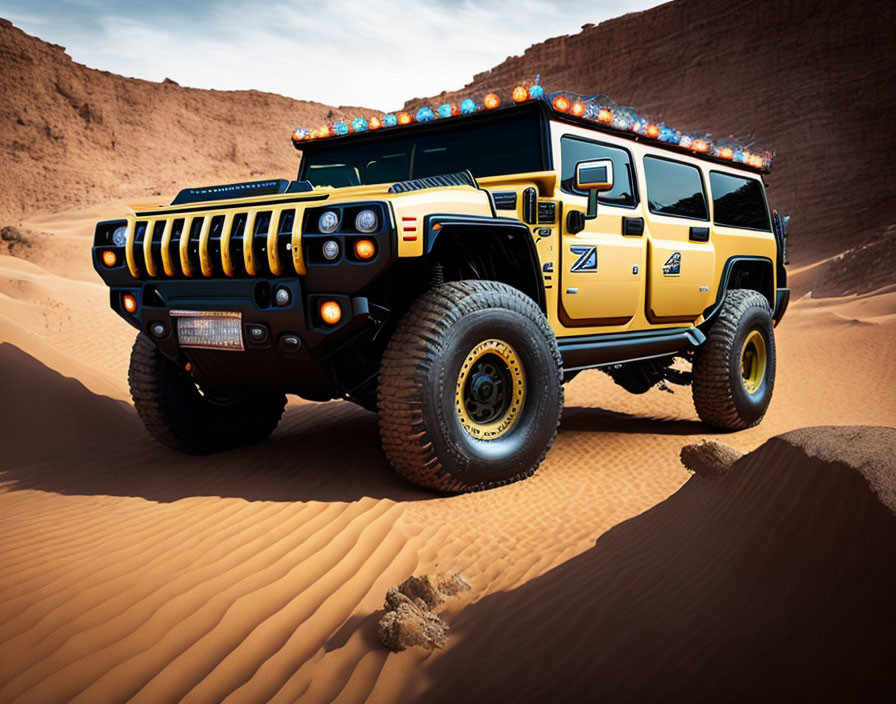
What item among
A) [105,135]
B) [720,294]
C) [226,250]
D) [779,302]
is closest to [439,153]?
[226,250]

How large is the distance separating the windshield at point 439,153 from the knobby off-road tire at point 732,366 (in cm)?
264

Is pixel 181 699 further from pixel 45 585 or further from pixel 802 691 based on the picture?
pixel 802 691

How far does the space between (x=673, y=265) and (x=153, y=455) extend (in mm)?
4256

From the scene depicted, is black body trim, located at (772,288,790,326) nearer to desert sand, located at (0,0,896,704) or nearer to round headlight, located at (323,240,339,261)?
desert sand, located at (0,0,896,704)

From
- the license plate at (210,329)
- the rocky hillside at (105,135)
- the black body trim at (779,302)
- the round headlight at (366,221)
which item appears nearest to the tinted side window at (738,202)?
the black body trim at (779,302)

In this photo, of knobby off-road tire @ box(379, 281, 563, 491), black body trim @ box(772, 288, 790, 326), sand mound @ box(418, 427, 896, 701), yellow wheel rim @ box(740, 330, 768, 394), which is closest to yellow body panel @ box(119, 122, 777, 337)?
knobby off-road tire @ box(379, 281, 563, 491)

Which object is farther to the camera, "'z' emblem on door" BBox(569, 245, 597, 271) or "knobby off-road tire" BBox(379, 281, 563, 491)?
"'z' emblem on door" BBox(569, 245, 597, 271)

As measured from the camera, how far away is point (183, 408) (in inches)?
202

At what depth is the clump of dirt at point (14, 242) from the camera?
1866cm

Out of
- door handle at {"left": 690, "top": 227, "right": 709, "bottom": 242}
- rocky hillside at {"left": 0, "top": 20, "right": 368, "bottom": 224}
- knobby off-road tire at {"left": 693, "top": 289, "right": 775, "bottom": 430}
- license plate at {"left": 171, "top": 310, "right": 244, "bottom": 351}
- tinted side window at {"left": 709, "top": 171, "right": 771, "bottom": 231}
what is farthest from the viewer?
rocky hillside at {"left": 0, "top": 20, "right": 368, "bottom": 224}

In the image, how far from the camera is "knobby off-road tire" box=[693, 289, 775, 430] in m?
6.30

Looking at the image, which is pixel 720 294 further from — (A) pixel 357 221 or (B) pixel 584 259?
(A) pixel 357 221

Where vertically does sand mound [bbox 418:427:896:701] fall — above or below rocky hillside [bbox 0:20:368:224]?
below

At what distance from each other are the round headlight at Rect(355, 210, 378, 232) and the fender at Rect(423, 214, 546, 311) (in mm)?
307
